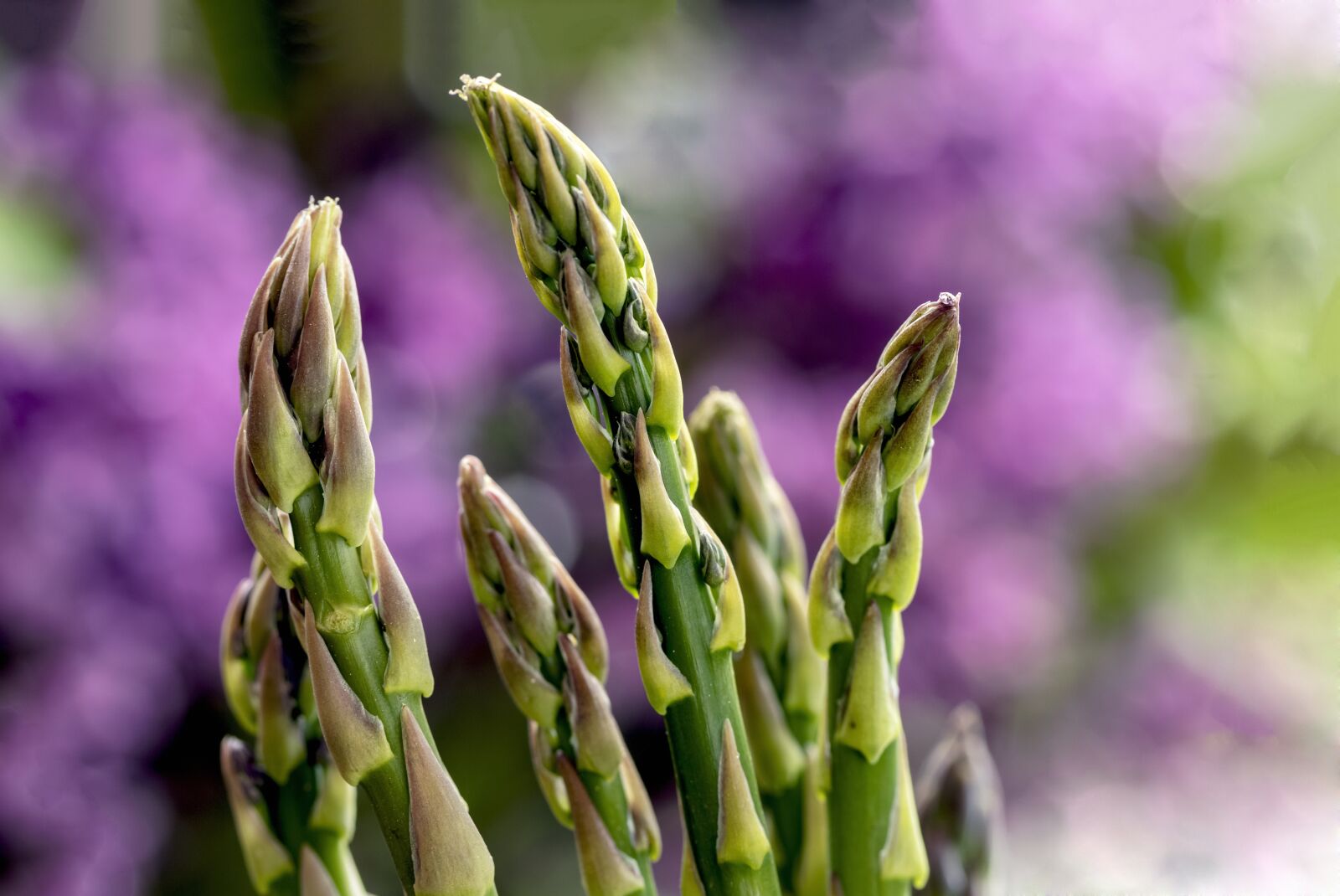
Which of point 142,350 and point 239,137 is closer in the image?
point 142,350

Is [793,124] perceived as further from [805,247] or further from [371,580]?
[371,580]

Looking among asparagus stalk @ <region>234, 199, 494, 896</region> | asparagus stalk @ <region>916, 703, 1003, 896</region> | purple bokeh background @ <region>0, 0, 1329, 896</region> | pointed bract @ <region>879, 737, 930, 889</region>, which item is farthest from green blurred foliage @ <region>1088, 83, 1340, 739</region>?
asparagus stalk @ <region>234, 199, 494, 896</region>

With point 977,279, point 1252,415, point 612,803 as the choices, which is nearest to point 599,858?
point 612,803

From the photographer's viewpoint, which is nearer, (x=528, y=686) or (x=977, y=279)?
(x=528, y=686)

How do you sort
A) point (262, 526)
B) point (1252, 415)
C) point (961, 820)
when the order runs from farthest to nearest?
point (1252, 415) → point (961, 820) → point (262, 526)

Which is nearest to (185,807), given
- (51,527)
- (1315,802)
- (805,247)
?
(51,527)

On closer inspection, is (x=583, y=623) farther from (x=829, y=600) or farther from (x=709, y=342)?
(x=709, y=342)

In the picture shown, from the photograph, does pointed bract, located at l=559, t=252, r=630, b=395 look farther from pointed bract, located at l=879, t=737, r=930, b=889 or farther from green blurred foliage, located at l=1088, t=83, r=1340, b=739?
green blurred foliage, located at l=1088, t=83, r=1340, b=739
